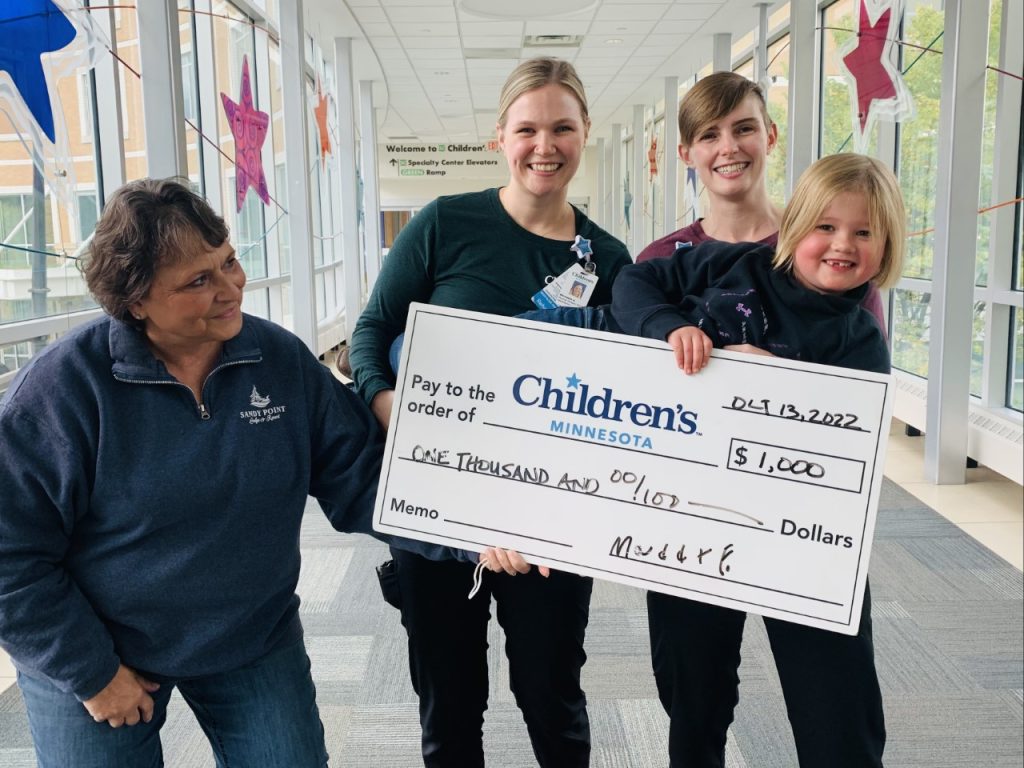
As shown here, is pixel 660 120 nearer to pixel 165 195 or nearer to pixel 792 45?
pixel 792 45

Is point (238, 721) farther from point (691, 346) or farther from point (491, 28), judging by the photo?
point (491, 28)

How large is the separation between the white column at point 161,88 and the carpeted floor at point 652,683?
1745 mm

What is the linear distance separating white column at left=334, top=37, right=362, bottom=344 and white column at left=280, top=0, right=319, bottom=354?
2.61 metres

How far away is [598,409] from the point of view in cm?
148

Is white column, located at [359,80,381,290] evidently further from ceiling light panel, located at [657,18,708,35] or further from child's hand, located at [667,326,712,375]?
child's hand, located at [667,326,712,375]

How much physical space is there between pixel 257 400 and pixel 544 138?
2.19 ft

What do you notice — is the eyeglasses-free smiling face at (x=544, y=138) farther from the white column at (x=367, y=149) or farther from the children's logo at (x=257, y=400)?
the white column at (x=367, y=149)

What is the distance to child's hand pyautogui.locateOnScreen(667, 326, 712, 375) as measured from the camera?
4.58 feet

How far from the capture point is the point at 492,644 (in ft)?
9.80

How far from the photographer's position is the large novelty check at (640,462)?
4.52ft

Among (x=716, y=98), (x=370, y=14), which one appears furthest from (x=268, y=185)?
(x=716, y=98)

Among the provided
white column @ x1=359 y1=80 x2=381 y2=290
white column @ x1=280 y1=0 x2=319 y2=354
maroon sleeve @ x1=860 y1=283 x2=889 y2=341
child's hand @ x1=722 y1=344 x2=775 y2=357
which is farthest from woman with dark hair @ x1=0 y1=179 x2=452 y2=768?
white column @ x1=359 y1=80 x2=381 y2=290

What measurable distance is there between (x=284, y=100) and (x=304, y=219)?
0.86 m

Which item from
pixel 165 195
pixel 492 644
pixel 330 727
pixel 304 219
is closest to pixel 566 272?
pixel 165 195
